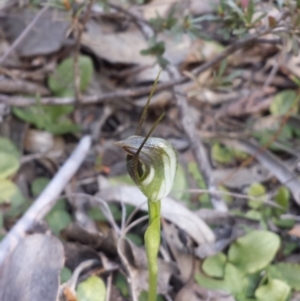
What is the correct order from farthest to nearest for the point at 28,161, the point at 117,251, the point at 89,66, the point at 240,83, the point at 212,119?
the point at 240,83, the point at 212,119, the point at 89,66, the point at 28,161, the point at 117,251

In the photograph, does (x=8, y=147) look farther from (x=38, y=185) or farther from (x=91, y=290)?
(x=91, y=290)

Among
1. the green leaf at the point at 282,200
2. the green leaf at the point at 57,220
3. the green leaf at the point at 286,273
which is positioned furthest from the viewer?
the green leaf at the point at 282,200

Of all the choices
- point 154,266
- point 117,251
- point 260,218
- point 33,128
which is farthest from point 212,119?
point 154,266

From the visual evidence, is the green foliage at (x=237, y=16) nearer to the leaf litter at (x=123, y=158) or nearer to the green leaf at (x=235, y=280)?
the leaf litter at (x=123, y=158)

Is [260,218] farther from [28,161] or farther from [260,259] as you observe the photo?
[28,161]

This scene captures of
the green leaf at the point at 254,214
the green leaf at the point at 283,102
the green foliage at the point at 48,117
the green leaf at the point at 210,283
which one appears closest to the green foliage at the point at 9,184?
the green foliage at the point at 48,117

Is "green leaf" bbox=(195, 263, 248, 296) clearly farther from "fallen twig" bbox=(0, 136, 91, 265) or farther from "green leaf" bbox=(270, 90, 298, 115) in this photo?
"green leaf" bbox=(270, 90, 298, 115)

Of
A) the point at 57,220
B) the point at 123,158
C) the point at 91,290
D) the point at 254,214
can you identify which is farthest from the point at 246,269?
the point at 123,158
